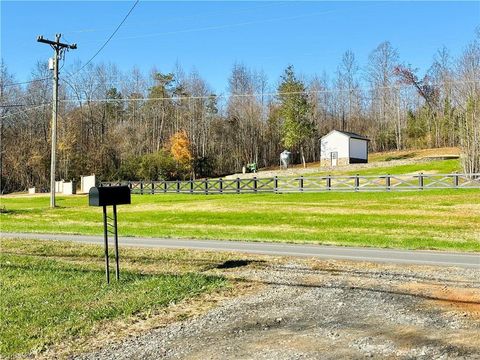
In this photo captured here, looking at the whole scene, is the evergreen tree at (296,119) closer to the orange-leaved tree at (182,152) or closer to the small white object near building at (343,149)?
the small white object near building at (343,149)

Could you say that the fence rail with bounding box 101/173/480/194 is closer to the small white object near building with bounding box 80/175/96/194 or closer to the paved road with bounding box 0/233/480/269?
the small white object near building with bounding box 80/175/96/194

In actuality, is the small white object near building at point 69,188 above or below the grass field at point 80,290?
above

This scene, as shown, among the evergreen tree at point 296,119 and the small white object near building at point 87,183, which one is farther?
the evergreen tree at point 296,119

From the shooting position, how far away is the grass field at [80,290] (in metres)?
5.98

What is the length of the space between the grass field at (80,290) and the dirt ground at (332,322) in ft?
2.47

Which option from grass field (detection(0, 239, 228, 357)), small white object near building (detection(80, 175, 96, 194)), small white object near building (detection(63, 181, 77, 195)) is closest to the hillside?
small white object near building (detection(80, 175, 96, 194))

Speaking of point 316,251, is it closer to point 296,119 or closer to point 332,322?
point 332,322

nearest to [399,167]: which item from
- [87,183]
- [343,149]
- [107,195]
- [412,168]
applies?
[412,168]

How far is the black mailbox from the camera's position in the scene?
309 inches

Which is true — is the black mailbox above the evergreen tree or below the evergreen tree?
below

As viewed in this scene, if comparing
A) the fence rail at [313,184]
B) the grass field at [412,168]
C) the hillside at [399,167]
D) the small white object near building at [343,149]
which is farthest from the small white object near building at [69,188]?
the small white object near building at [343,149]

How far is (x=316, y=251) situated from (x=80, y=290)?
5865mm

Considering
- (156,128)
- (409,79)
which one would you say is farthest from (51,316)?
(409,79)

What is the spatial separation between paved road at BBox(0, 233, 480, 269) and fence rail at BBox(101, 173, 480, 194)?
61.9 feet
